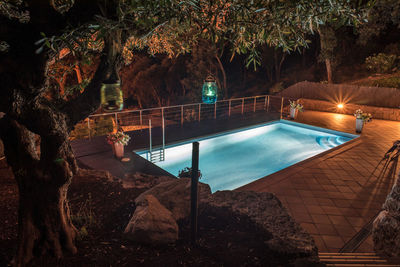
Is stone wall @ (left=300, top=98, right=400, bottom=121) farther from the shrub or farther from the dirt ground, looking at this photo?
the dirt ground

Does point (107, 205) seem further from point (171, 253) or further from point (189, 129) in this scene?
point (189, 129)

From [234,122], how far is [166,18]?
8.77 metres

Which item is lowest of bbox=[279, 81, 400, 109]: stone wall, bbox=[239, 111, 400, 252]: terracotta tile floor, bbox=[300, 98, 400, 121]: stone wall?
bbox=[239, 111, 400, 252]: terracotta tile floor

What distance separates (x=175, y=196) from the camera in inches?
134

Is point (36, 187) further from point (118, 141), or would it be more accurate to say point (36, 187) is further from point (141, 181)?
point (118, 141)

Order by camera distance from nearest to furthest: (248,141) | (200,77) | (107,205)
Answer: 1. (107,205)
2. (248,141)
3. (200,77)

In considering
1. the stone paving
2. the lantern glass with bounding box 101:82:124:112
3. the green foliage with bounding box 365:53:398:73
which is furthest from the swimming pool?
the green foliage with bounding box 365:53:398:73

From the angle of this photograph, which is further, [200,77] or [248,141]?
[200,77]

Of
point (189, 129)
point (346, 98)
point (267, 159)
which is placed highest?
point (346, 98)

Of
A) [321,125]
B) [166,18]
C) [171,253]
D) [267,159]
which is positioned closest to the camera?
[166,18]

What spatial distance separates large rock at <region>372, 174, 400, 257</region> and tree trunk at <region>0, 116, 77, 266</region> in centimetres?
348

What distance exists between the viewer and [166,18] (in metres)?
2.19

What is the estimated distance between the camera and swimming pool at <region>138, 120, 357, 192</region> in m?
7.86

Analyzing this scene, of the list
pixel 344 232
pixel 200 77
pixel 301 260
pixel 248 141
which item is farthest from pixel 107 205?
pixel 200 77
